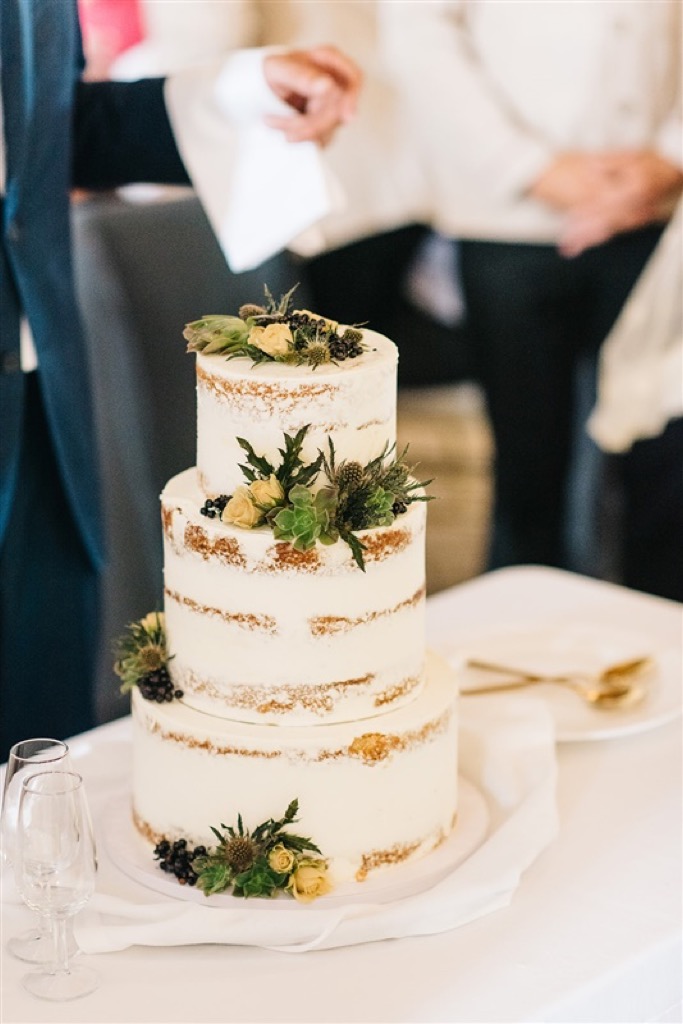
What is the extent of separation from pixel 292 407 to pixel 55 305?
27.3 inches

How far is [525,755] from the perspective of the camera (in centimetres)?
152

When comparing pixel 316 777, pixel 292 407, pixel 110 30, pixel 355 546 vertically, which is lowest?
pixel 316 777

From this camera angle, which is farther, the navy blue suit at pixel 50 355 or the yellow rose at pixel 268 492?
the navy blue suit at pixel 50 355

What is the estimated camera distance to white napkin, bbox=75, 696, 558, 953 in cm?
120

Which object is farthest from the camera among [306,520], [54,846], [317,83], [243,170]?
[243,170]

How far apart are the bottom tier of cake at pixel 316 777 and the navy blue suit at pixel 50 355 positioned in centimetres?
55

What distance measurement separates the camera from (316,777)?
1271 mm

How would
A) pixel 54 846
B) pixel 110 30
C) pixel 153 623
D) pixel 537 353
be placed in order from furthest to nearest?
pixel 110 30, pixel 537 353, pixel 153 623, pixel 54 846

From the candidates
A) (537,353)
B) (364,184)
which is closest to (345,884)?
(537,353)

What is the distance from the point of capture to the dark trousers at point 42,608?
1.87 meters

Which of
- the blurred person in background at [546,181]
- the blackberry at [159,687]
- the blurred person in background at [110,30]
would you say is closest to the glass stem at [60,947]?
the blackberry at [159,687]

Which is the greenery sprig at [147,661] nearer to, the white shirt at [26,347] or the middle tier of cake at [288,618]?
the middle tier of cake at [288,618]

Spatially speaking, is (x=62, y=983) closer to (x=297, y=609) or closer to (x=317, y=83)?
(x=297, y=609)

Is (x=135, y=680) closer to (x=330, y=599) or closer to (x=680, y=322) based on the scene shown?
(x=330, y=599)
